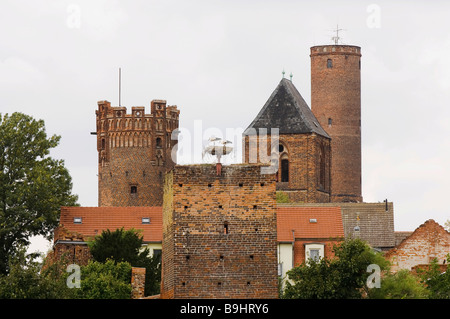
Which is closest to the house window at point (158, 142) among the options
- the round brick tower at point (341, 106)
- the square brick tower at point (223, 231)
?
the round brick tower at point (341, 106)

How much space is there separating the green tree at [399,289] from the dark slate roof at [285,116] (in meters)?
60.1

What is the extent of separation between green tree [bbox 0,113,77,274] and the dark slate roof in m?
33.1

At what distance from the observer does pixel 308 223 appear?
91.3m

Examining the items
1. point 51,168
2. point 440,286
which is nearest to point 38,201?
point 51,168

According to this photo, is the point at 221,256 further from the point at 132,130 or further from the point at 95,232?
the point at 132,130

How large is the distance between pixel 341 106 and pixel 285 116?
17108 millimetres

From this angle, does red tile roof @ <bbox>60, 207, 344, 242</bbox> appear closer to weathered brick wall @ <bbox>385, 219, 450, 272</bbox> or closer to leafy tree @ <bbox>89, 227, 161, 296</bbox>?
weathered brick wall @ <bbox>385, 219, 450, 272</bbox>

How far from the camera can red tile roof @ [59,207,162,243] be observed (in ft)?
301

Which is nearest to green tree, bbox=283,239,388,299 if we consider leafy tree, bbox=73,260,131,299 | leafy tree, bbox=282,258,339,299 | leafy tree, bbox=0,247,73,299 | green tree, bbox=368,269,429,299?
leafy tree, bbox=282,258,339,299

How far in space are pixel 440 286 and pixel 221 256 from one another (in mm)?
16597

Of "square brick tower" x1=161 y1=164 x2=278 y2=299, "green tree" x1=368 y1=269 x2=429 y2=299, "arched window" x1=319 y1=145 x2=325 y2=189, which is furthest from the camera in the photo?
"arched window" x1=319 y1=145 x2=325 y2=189

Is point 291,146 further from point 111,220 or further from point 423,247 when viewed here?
point 423,247

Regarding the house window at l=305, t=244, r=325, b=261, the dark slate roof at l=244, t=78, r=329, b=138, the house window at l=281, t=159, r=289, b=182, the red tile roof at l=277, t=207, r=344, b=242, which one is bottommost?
the house window at l=305, t=244, r=325, b=261

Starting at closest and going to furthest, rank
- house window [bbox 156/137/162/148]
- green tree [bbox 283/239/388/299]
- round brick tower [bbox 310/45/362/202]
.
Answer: green tree [bbox 283/239/388/299], house window [bbox 156/137/162/148], round brick tower [bbox 310/45/362/202]
